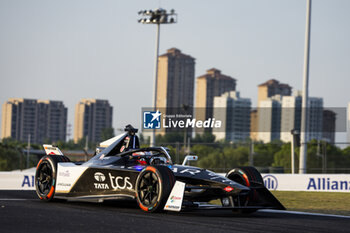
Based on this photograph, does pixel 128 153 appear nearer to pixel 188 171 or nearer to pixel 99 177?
pixel 99 177

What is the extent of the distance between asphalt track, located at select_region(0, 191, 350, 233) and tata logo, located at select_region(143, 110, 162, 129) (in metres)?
20.1

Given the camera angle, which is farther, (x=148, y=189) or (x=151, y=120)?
(x=151, y=120)

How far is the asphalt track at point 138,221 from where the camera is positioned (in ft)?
26.6

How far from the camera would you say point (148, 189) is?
34.2 ft

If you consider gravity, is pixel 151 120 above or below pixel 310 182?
above

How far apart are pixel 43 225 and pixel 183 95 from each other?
174005 millimetres

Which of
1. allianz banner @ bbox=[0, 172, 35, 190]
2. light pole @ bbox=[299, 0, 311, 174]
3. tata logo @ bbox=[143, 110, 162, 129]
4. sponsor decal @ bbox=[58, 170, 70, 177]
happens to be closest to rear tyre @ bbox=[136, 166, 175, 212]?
sponsor decal @ bbox=[58, 170, 70, 177]

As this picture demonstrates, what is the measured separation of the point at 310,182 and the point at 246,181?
11.0m

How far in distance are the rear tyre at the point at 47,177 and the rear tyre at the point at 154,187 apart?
2733mm

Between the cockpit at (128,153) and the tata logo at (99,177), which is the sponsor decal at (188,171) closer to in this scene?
the cockpit at (128,153)

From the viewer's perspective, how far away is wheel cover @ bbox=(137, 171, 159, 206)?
10.4 m

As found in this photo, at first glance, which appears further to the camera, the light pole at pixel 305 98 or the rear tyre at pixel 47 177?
the light pole at pixel 305 98

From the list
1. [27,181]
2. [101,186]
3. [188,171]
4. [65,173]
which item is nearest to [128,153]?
[101,186]

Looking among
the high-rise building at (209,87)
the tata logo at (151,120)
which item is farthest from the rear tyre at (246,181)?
the high-rise building at (209,87)
